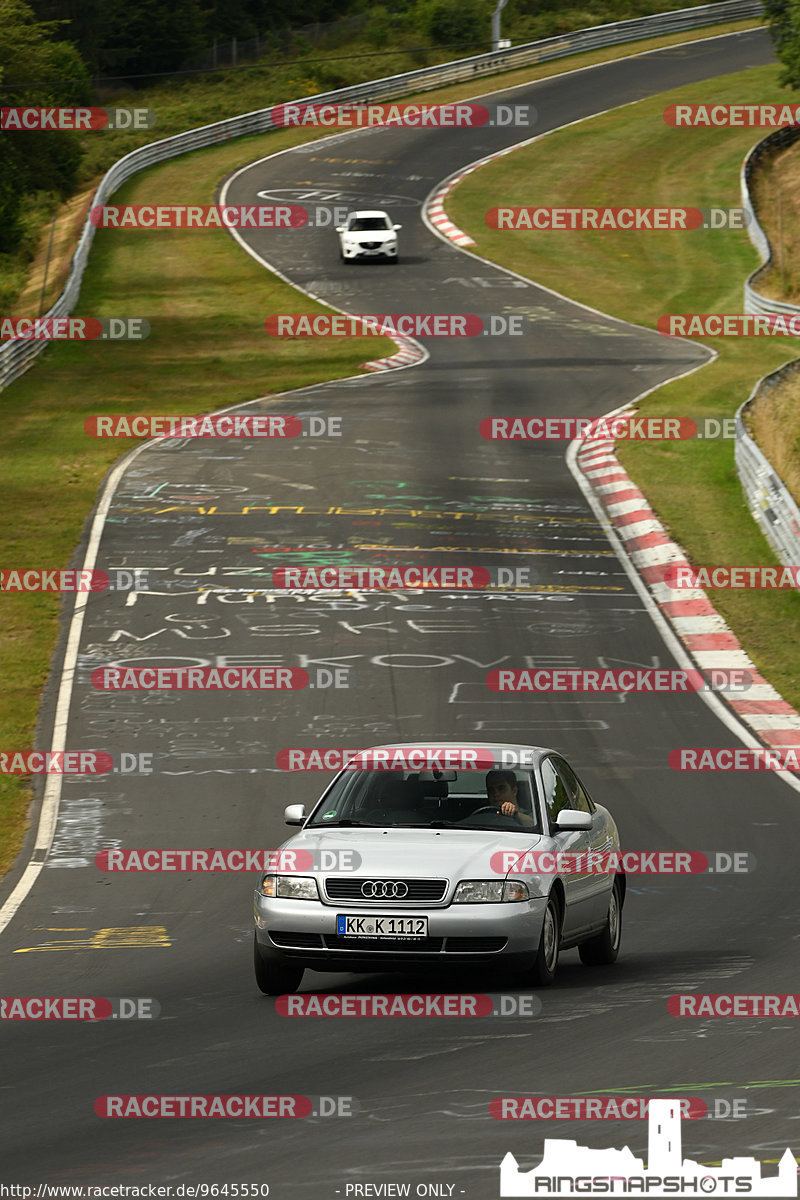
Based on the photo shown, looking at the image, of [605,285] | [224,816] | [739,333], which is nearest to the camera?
[224,816]

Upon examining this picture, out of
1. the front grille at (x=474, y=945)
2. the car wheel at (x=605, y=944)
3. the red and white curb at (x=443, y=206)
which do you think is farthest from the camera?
the red and white curb at (x=443, y=206)

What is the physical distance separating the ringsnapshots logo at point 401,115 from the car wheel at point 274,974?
70.1 m

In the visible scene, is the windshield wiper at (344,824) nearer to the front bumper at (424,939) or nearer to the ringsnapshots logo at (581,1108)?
the front bumper at (424,939)

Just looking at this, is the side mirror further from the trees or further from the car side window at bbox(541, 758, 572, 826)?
the trees

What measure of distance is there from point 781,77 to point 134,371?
A: 3161 cm

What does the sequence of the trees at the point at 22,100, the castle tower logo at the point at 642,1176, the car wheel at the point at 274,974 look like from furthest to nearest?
the trees at the point at 22,100 → the car wheel at the point at 274,974 → the castle tower logo at the point at 642,1176

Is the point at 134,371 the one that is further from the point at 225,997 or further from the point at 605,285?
the point at 225,997

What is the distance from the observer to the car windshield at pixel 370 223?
56.6 meters

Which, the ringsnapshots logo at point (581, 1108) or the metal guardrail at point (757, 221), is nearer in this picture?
the ringsnapshots logo at point (581, 1108)

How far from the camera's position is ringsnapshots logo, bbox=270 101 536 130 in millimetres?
77300

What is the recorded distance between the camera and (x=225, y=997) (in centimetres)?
1021

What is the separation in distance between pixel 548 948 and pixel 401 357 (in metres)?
35.8

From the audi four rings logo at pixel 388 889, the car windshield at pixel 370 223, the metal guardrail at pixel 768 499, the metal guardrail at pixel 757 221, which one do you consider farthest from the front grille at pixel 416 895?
the car windshield at pixel 370 223

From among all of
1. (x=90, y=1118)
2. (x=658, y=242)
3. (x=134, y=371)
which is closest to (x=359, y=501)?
(x=134, y=371)
